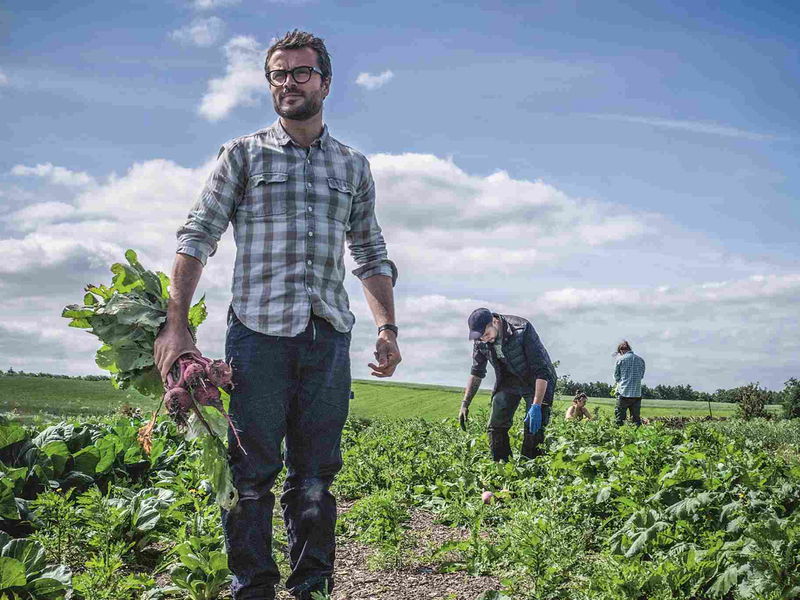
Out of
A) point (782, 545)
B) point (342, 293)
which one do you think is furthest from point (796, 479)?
point (342, 293)

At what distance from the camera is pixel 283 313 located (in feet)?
10.8

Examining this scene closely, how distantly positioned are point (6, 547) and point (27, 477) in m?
1.46

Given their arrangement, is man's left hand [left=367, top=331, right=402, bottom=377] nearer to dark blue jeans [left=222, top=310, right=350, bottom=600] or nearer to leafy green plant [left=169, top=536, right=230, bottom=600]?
dark blue jeans [left=222, top=310, right=350, bottom=600]

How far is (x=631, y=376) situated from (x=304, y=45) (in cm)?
1208

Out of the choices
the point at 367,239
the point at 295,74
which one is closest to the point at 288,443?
the point at 367,239

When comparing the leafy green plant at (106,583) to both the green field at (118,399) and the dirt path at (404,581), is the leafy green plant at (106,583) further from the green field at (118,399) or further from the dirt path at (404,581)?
the green field at (118,399)

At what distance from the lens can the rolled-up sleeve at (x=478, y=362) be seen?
316 inches

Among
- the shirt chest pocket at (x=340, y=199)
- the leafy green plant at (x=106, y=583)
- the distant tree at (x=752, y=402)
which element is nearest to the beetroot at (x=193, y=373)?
the shirt chest pocket at (x=340, y=199)

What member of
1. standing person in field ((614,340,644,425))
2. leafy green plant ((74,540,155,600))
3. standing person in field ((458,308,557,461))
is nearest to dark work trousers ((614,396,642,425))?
standing person in field ((614,340,644,425))

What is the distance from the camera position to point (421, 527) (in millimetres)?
5984

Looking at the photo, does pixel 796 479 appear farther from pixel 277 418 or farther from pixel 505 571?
pixel 277 418

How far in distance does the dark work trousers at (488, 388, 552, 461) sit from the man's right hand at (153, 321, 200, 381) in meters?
4.96

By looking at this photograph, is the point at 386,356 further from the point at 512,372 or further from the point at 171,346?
the point at 512,372

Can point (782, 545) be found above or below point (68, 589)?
above
